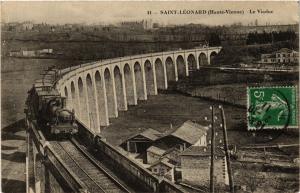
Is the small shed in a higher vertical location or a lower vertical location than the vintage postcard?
lower

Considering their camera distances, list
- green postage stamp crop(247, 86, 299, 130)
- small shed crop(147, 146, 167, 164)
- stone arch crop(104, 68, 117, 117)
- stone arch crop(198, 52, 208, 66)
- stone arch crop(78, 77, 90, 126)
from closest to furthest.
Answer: green postage stamp crop(247, 86, 299, 130), small shed crop(147, 146, 167, 164), stone arch crop(78, 77, 90, 126), stone arch crop(198, 52, 208, 66), stone arch crop(104, 68, 117, 117)

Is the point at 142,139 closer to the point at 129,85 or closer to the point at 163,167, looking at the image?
the point at 163,167

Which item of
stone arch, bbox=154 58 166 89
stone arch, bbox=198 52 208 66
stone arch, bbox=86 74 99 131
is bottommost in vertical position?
stone arch, bbox=86 74 99 131

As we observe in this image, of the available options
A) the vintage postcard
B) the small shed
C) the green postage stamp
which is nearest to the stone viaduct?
the vintage postcard

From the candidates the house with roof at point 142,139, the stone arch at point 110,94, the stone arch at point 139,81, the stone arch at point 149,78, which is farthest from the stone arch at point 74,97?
the house with roof at point 142,139

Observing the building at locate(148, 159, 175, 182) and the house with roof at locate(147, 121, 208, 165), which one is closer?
the building at locate(148, 159, 175, 182)

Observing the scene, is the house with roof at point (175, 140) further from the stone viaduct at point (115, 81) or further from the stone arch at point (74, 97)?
the stone arch at point (74, 97)

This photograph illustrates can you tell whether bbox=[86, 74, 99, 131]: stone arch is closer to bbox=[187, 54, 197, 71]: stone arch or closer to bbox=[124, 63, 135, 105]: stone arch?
bbox=[124, 63, 135, 105]: stone arch
